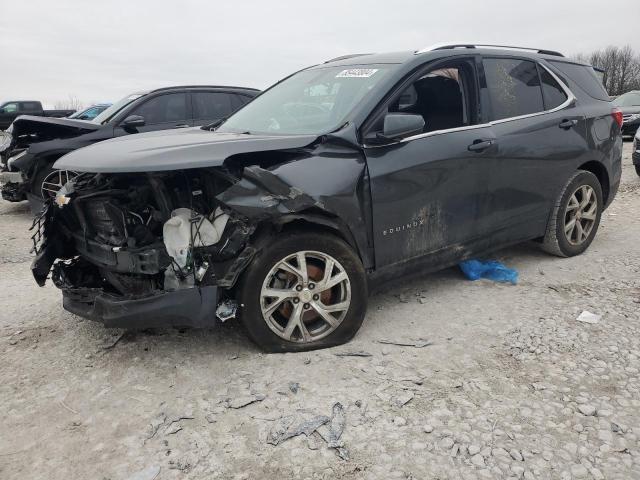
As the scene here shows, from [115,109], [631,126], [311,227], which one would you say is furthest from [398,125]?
[631,126]

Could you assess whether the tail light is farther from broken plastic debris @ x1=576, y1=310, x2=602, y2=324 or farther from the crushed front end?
the crushed front end

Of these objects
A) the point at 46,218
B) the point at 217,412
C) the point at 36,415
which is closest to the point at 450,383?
the point at 217,412

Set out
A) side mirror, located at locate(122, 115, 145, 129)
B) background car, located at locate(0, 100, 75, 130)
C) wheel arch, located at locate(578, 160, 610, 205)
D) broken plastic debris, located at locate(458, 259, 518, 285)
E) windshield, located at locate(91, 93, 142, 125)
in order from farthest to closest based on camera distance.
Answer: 1. background car, located at locate(0, 100, 75, 130)
2. windshield, located at locate(91, 93, 142, 125)
3. side mirror, located at locate(122, 115, 145, 129)
4. wheel arch, located at locate(578, 160, 610, 205)
5. broken plastic debris, located at locate(458, 259, 518, 285)

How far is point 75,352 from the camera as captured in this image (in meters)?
3.33

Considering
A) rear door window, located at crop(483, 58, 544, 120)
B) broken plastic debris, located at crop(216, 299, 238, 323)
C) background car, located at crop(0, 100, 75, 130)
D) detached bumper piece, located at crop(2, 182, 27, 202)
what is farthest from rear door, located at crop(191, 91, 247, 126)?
background car, located at crop(0, 100, 75, 130)

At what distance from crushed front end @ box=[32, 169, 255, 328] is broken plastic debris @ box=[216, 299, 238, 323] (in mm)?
22

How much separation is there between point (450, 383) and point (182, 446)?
144cm

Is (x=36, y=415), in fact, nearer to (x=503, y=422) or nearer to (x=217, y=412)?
(x=217, y=412)

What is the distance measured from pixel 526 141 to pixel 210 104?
5163mm

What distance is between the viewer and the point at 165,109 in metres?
7.64

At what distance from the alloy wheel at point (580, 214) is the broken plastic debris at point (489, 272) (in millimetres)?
810

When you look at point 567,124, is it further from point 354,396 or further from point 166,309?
point 166,309

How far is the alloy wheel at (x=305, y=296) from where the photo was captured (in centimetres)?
310

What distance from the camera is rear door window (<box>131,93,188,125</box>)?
7504 mm
